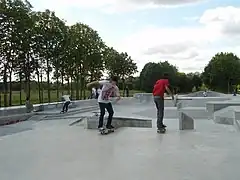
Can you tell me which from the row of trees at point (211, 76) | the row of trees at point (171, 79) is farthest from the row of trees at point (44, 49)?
the row of trees at point (211, 76)

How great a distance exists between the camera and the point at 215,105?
16.1 metres

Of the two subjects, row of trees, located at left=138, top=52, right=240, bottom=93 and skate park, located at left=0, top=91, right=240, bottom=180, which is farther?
row of trees, located at left=138, top=52, right=240, bottom=93

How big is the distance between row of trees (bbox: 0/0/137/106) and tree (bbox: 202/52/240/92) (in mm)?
31596

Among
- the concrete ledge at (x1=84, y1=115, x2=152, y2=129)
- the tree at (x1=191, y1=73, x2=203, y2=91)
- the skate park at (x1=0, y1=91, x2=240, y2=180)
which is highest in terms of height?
the tree at (x1=191, y1=73, x2=203, y2=91)

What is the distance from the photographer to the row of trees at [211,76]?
60.1 m

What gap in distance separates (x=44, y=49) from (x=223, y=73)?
42449 mm

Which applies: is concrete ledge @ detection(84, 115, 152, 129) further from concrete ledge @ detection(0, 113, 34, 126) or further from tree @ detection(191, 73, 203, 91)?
tree @ detection(191, 73, 203, 91)

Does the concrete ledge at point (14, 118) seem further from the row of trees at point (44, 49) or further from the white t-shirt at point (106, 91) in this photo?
the white t-shirt at point (106, 91)

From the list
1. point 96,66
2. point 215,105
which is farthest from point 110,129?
point 96,66

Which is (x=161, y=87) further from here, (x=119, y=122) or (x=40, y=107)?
(x=40, y=107)

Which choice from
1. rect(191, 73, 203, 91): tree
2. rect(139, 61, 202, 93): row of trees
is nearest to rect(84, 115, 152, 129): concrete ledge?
rect(139, 61, 202, 93): row of trees

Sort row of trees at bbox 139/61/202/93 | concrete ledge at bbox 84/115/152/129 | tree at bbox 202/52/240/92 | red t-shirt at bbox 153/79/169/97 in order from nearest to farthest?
1. red t-shirt at bbox 153/79/169/97
2. concrete ledge at bbox 84/115/152/129
3. row of trees at bbox 139/61/202/93
4. tree at bbox 202/52/240/92

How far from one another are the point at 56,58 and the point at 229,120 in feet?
64.8

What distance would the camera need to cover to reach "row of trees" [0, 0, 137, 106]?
23391mm
